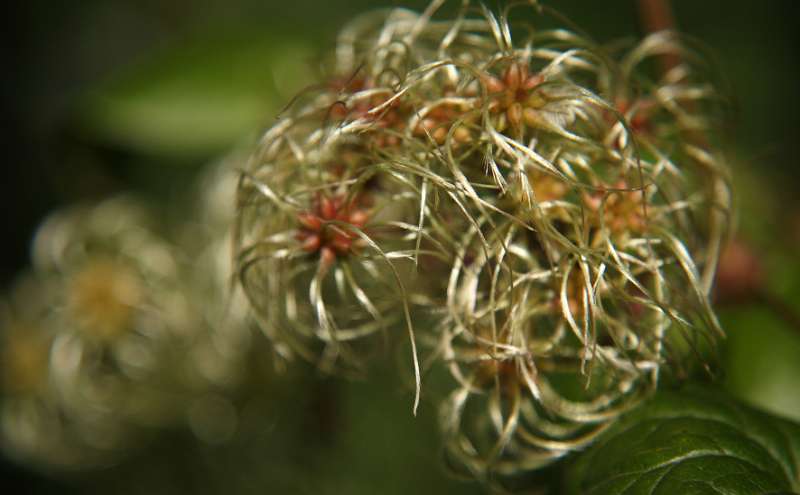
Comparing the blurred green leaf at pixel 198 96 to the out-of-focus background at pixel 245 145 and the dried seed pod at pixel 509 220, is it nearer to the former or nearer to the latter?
the out-of-focus background at pixel 245 145

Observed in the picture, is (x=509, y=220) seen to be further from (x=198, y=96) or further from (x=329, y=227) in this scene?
(x=198, y=96)

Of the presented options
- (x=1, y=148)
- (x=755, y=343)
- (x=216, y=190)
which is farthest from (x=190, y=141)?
(x=1, y=148)

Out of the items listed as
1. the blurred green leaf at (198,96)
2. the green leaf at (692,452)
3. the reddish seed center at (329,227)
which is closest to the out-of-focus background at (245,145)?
the blurred green leaf at (198,96)

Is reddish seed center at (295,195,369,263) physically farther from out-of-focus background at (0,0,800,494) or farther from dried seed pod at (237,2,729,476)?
out-of-focus background at (0,0,800,494)

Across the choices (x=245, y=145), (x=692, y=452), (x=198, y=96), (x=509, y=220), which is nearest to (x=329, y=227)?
(x=509, y=220)

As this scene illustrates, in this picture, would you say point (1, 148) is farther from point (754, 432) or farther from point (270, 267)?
point (754, 432)
